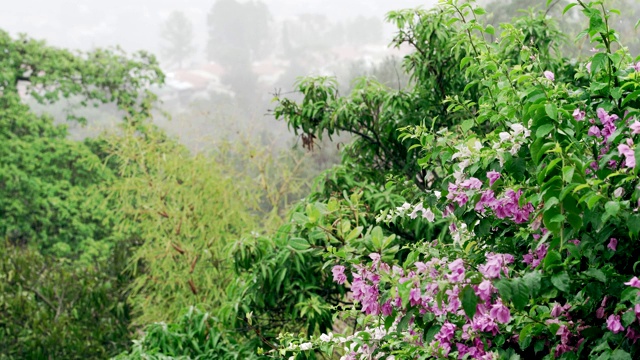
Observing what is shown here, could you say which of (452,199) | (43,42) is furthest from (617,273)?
(43,42)

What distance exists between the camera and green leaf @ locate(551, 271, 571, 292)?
6.34 ft

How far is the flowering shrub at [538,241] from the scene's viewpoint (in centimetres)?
190

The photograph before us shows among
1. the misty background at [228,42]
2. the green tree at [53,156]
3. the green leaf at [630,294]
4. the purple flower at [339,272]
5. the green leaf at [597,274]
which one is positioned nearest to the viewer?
the green leaf at [630,294]

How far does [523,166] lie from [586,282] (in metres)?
0.40

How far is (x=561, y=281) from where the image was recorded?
1.96 metres

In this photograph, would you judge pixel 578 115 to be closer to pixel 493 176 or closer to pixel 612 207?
pixel 493 176

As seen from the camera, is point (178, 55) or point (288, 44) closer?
point (288, 44)

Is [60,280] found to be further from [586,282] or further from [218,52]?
[218,52]

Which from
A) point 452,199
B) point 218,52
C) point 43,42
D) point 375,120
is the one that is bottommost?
point 452,199

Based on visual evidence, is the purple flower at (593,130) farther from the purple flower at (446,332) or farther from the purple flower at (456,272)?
the purple flower at (446,332)

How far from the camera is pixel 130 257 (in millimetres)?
8828

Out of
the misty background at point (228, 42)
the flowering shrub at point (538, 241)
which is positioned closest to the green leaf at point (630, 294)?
the flowering shrub at point (538, 241)

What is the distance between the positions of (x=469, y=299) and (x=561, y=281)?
11.1 inches

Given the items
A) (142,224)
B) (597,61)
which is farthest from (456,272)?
(142,224)
